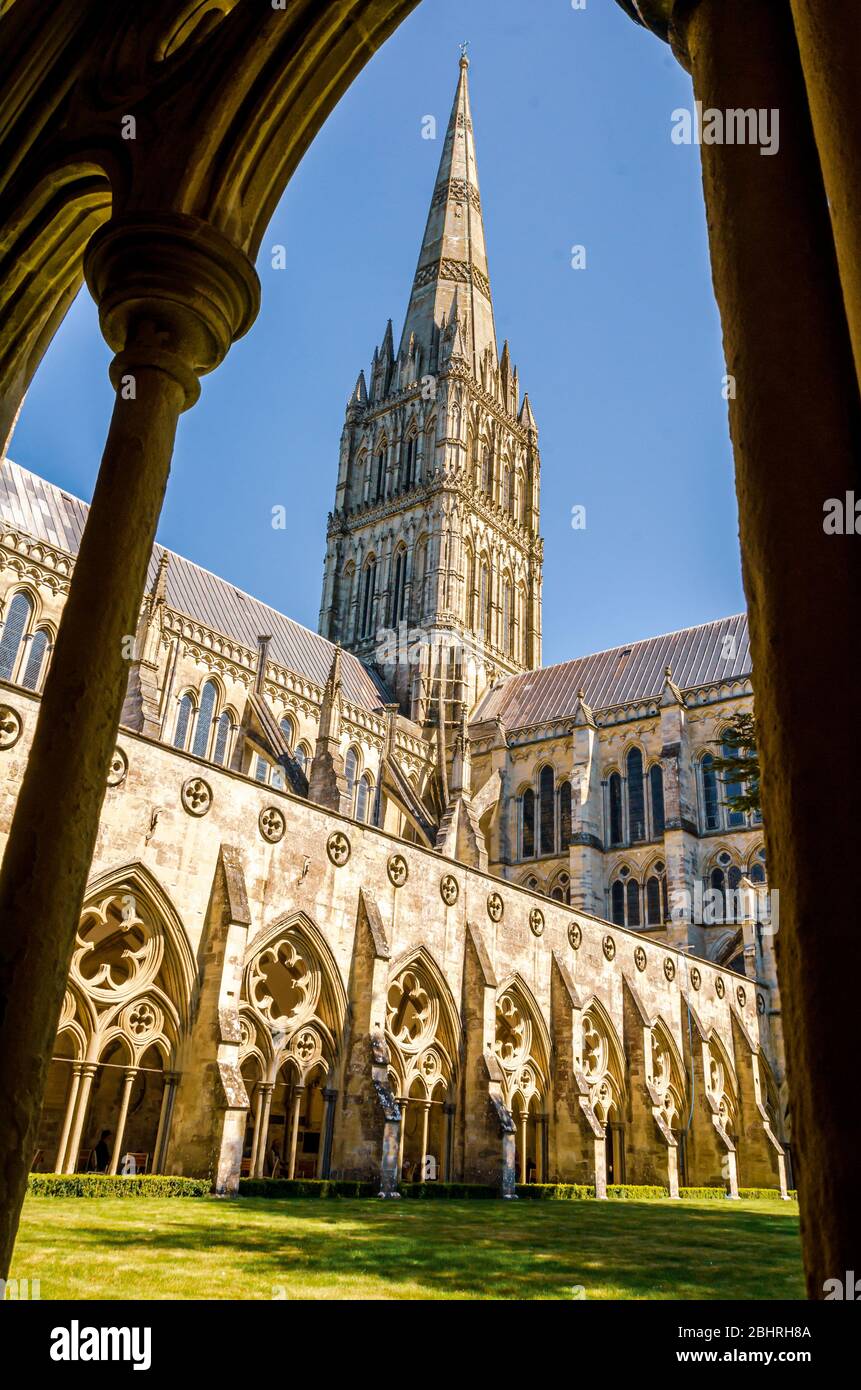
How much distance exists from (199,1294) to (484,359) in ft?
161

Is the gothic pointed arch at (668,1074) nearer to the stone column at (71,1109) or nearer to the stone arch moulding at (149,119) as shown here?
the stone column at (71,1109)

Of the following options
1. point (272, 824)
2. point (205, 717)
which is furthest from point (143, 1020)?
point (205, 717)

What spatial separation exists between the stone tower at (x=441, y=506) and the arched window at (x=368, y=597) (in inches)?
2.3

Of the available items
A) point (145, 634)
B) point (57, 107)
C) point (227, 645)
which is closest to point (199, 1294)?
point (57, 107)

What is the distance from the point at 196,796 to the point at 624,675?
2764 cm

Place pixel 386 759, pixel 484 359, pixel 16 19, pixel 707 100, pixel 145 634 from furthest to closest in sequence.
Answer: pixel 484 359 → pixel 386 759 → pixel 145 634 → pixel 16 19 → pixel 707 100

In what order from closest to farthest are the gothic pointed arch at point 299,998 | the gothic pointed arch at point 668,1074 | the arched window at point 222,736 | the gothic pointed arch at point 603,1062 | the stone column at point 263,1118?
1. the stone column at point 263,1118
2. the gothic pointed arch at point 299,998
3. the gothic pointed arch at point 603,1062
4. the gothic pointed arch at point 668,1074
5. the arched window at point 222,736

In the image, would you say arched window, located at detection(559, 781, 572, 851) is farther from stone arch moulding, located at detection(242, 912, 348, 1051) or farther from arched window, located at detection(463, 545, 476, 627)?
stone arch moulding, located at detection(242, 912, 348, 1051)

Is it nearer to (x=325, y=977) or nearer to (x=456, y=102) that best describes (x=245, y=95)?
(x=325, y=977)

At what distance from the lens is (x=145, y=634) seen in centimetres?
2302

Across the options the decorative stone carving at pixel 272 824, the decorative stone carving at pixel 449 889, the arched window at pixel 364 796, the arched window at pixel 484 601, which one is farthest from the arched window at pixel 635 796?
the decorative stone carving at pixel 272 824

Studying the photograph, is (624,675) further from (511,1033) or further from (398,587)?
(511,1033)

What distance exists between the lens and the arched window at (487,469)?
46.7 metres
